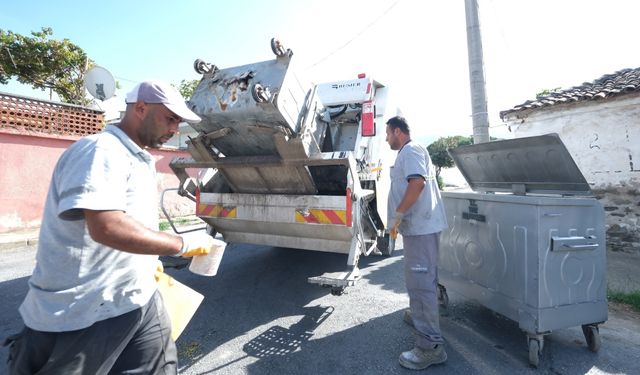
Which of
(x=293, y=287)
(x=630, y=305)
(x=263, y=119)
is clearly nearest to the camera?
(x=263, y=119)

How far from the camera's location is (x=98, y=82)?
28.3 ft

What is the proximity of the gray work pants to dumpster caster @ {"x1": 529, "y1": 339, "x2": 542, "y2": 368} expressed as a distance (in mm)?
630

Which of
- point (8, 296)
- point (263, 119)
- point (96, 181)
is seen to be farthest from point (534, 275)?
point (8, 296)

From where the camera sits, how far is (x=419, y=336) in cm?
260

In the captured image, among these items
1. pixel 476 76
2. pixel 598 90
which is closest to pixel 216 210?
pixel 476 76

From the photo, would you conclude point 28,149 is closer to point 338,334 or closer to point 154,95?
point 338,334

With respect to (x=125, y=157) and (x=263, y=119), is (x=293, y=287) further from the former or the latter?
(x=125, y=157)

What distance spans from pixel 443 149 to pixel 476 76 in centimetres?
2087

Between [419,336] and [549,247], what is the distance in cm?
113

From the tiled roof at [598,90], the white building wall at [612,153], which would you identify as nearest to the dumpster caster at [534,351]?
the white building wall at [612,153]

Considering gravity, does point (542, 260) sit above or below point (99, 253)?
below

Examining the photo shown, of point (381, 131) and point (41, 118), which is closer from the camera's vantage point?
point (381, 131)

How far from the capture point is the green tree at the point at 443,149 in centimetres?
2572

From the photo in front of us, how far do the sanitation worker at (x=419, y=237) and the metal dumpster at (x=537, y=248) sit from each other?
19.9 inches
